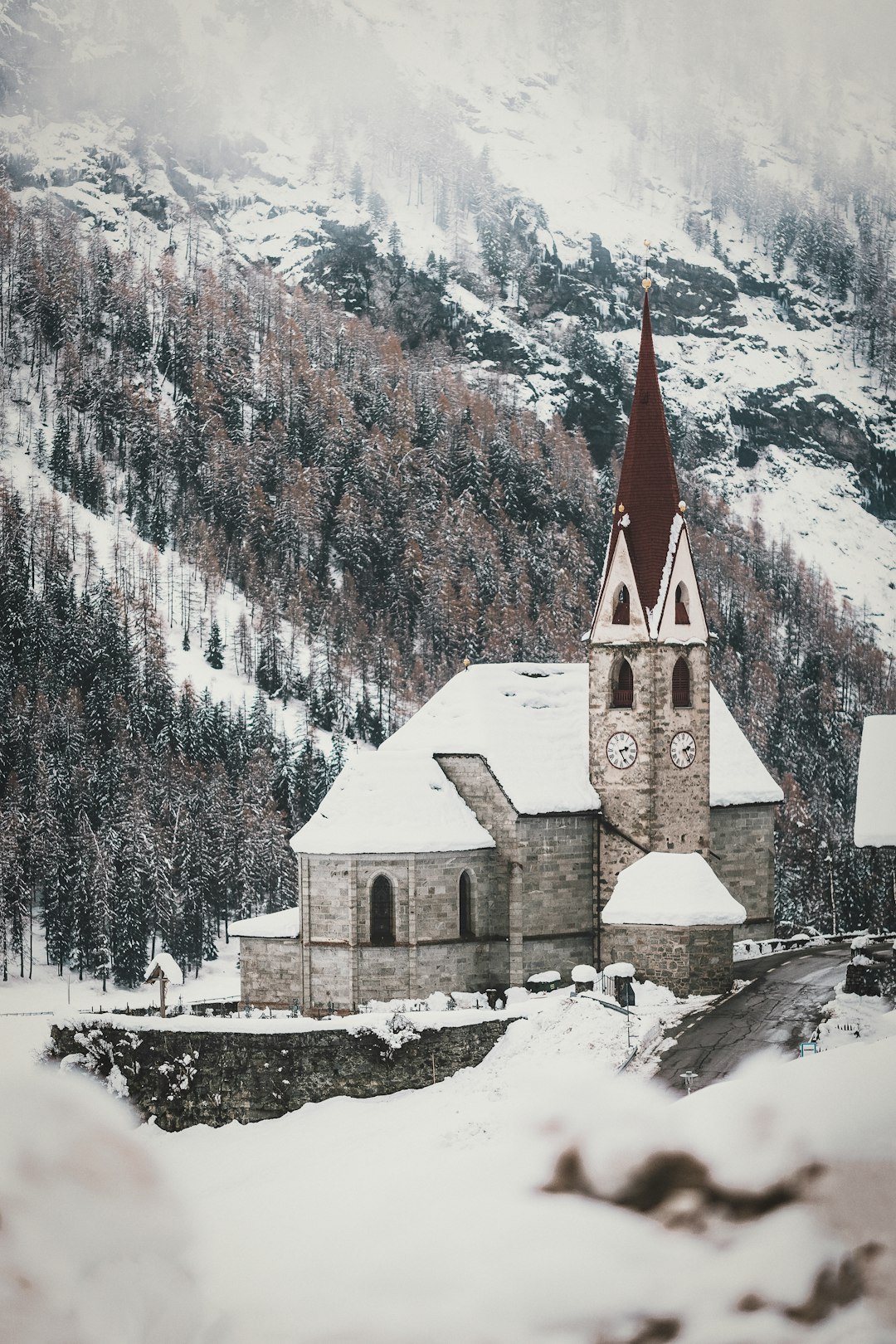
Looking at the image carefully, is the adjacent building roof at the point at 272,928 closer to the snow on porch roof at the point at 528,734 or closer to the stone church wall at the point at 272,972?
the stone church wall at the point at 272,972

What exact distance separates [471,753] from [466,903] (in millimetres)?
5015

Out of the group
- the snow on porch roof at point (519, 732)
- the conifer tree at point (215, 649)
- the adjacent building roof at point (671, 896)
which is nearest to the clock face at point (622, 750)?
the snow on porch roof at point (519, 732)

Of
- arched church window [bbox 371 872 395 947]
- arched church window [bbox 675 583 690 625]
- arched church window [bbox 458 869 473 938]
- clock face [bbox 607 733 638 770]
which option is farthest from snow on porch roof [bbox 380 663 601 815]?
arched church window [bbox 675 583 690 625]

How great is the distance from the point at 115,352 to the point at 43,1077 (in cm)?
20264

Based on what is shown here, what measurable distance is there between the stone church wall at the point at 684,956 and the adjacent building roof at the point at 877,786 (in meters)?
6.79

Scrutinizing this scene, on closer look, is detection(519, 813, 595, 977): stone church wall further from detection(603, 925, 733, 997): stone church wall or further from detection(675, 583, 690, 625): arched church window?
detection(675, 583, 690, 625): arched church window

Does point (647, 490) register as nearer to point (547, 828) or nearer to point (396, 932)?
point (547, 828)

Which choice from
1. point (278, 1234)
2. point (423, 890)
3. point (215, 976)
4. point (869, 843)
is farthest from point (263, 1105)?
point (215, 976)

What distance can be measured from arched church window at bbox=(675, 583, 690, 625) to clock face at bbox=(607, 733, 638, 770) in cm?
422

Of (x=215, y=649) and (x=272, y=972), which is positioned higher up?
(x=215, y=649)

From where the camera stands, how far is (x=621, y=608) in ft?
183

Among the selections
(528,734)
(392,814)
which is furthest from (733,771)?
(392,814)

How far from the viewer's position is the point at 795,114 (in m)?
48.7

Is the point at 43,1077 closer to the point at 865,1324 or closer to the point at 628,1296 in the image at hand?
the point at 628,1296
